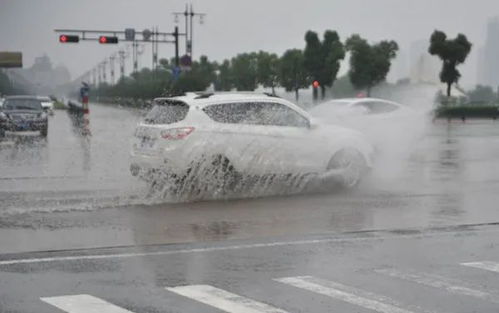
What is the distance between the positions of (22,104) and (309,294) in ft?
88.6

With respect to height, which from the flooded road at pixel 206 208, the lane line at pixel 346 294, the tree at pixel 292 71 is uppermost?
the tree at pixel 292 71

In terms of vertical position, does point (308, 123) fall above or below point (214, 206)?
above

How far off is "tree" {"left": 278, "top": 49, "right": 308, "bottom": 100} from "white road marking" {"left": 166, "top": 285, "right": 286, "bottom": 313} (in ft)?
104

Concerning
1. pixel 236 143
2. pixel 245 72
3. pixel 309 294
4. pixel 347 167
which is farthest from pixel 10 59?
pixel 309 294

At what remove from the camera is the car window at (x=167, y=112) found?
1309 centimetres

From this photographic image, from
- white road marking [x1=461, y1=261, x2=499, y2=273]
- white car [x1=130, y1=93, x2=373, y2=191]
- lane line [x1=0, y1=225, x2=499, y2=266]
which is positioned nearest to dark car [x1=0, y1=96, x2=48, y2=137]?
white car [x1=130, y1=93, x2=373, y2=191]

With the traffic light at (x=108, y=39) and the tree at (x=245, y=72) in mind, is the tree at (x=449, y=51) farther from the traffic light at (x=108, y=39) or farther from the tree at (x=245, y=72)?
the traffic light at (x=108, y=39)

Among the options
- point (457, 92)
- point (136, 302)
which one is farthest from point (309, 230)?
point (457, 92)

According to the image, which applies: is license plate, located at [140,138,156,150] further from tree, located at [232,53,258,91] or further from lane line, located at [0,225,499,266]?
tree, located at [232,53,258,91]

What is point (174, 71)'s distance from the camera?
2003 inches

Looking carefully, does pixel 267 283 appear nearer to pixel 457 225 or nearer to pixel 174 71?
pixel 457 225

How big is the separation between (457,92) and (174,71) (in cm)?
2996

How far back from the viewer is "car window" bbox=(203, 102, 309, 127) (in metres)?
13.3

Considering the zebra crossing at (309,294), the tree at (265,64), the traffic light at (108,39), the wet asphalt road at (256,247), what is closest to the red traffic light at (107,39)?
the traffic light at (108,39)
